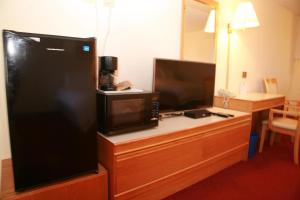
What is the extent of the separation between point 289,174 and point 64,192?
249 centimetres

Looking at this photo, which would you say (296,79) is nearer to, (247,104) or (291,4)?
(291,4)

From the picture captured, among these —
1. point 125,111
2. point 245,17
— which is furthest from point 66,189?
point 245,17

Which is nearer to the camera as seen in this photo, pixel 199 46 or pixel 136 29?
pixel 136 29

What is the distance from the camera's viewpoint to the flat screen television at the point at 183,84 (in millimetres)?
2055

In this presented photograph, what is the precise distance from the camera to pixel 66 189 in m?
1.27

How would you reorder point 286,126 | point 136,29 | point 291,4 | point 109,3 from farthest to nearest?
point 291,4 → point 286,126 → point 136,29 → point 109,3

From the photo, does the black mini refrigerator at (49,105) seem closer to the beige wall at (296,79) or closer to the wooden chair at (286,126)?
the wooden chair at (286,126)

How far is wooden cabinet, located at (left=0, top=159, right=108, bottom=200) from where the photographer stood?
1163 mm

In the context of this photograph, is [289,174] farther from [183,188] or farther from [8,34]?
[8,34]

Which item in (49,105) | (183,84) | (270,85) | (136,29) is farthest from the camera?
(270,85)

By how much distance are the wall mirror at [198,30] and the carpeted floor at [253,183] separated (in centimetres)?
149

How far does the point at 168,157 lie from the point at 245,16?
232 centimetres

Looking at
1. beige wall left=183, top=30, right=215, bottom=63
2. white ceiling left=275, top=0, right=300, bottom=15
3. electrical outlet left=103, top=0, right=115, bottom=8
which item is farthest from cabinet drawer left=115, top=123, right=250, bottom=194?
white ceiling left=275, top=0, right=300, bottom=15

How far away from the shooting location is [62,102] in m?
1.22
